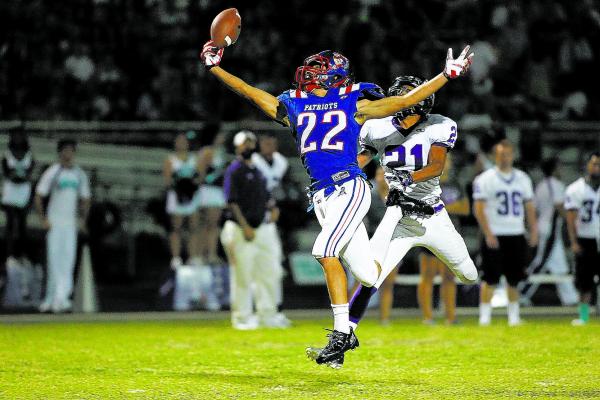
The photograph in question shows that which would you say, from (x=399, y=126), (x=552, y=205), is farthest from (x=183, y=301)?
(x=399, y=126)

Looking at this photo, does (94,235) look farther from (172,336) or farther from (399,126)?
(399,126)

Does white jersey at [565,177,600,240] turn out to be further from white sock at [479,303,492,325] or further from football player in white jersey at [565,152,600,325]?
white sock at [479,303,492,325]

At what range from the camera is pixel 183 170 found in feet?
48.3

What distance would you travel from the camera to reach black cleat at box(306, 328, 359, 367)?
24.3ft

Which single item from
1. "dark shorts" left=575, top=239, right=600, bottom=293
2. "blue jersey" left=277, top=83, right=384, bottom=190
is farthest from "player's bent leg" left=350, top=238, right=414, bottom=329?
"dark shorts" left=575, top=239, right=600, bottom=293

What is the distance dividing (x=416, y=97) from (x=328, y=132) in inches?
25.0

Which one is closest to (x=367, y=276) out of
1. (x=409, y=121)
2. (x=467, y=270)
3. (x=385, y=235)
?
(x=385, y=235)

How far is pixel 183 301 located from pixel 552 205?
4.94 m

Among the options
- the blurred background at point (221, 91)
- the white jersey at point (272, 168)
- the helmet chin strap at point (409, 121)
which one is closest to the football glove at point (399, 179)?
the helmet chin strap at point (409, 121)

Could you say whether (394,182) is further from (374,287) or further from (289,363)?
(289,363)

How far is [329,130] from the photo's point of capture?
7.74 metres

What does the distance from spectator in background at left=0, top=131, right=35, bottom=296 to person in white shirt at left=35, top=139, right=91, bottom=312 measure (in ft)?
1.37

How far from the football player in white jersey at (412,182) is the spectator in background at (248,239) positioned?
3.20 m

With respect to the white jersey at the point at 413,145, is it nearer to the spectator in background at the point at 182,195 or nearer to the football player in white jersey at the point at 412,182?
the football player in white jersey at the point at 412,182
